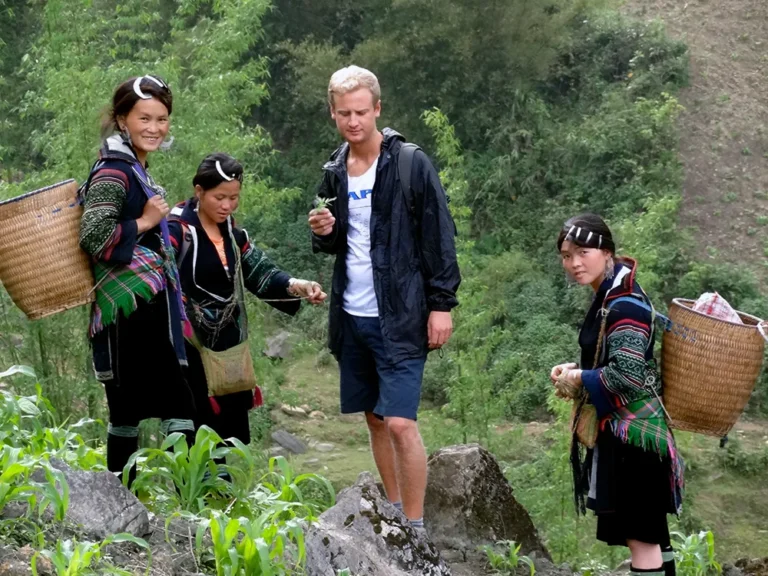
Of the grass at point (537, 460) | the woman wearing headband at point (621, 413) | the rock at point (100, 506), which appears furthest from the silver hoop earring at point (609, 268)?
the grass at point (537, 460)

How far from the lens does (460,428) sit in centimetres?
953

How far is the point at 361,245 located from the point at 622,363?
1037mm

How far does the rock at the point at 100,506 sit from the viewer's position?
3027mm

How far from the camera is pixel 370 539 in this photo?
Answer: 357 cm

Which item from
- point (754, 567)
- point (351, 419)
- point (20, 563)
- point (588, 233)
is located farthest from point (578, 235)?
point (351, 419)

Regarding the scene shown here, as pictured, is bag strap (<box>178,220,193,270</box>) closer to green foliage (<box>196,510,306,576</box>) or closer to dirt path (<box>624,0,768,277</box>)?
green foliage (<box>196,510,306,576</box>)

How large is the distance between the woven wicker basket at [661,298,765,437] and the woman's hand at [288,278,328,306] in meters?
1.30

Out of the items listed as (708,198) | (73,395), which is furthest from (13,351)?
(708,198)

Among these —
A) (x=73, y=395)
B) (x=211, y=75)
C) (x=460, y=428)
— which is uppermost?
(x=211, y=75)

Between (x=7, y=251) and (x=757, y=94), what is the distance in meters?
17.3

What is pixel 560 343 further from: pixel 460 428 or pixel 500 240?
pixel 460 428

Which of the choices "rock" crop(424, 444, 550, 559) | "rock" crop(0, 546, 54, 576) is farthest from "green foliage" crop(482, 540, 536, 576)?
"rock" crop(0, 546, 54, 576)

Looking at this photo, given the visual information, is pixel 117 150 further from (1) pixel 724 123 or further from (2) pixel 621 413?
(1) pixel 724 123

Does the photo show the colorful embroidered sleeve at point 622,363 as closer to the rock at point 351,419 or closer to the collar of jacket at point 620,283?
the collar of jacket at point 620,283
